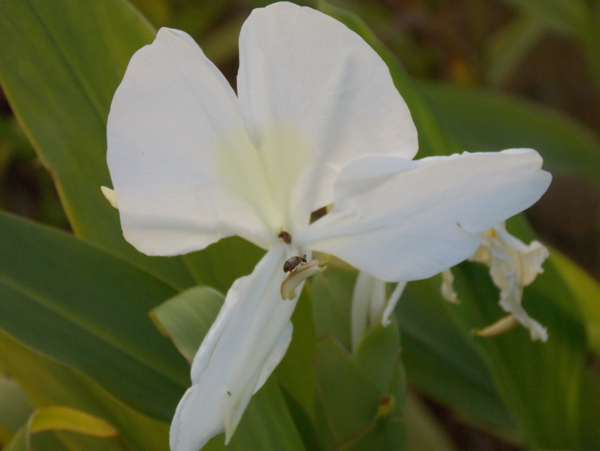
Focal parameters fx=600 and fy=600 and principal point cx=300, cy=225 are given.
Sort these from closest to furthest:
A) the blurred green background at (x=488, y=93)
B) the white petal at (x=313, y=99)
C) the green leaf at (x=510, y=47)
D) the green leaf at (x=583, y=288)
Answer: the white petal at (x=313, y=99)
the green leaf at (x=583, y=288)
the blurred green background at (x=488, y=93)
the green leaf at (x=510, y=47)

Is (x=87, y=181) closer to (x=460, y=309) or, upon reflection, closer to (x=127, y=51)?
(x=127, y=51)

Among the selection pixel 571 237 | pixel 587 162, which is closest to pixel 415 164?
pixel 587 162

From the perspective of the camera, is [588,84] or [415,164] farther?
→ [588,84]

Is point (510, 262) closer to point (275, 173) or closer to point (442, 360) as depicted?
point (275, 173)

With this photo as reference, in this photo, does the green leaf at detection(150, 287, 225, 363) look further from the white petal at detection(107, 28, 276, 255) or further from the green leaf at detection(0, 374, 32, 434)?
the green leaf at detection(0, 374, 32, 434)

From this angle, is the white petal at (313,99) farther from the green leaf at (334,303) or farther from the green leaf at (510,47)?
the green leaf at (510,47)

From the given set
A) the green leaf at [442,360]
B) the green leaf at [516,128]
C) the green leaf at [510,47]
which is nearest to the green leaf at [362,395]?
the green leaf at [442,360]
